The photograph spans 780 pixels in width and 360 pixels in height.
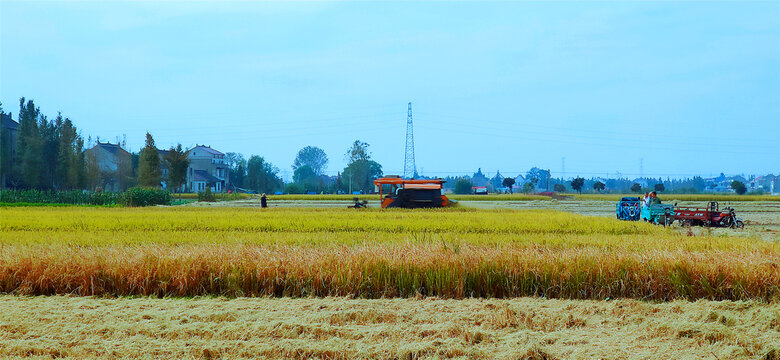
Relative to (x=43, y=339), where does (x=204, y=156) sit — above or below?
above

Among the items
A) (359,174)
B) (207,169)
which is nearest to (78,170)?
(207,169)

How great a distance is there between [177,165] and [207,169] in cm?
5031

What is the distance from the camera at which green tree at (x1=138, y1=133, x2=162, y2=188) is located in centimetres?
5075

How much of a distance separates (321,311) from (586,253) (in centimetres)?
489

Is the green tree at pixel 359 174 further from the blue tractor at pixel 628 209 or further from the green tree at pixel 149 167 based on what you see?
the blue tractor at pixel 628 209

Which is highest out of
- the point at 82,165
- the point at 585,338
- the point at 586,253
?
the point at 82,165

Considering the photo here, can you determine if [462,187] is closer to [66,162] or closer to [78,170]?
[78,170]

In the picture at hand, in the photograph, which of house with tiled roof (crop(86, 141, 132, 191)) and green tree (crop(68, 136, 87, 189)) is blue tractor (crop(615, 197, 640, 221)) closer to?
green tree (crop(68, 136, 87, 189))

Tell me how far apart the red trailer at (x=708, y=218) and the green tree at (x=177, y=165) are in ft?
141

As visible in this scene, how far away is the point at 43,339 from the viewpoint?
6176 millimetres

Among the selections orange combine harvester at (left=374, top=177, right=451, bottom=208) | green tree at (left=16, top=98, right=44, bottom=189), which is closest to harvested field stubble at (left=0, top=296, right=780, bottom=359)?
orange combine harvester at (left=374, top=177, right=451, bottom=208)

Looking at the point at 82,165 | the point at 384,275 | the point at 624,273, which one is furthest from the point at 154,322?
the point at 82,165

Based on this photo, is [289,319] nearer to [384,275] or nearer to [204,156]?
[384,275]

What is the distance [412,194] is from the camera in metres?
32.1
